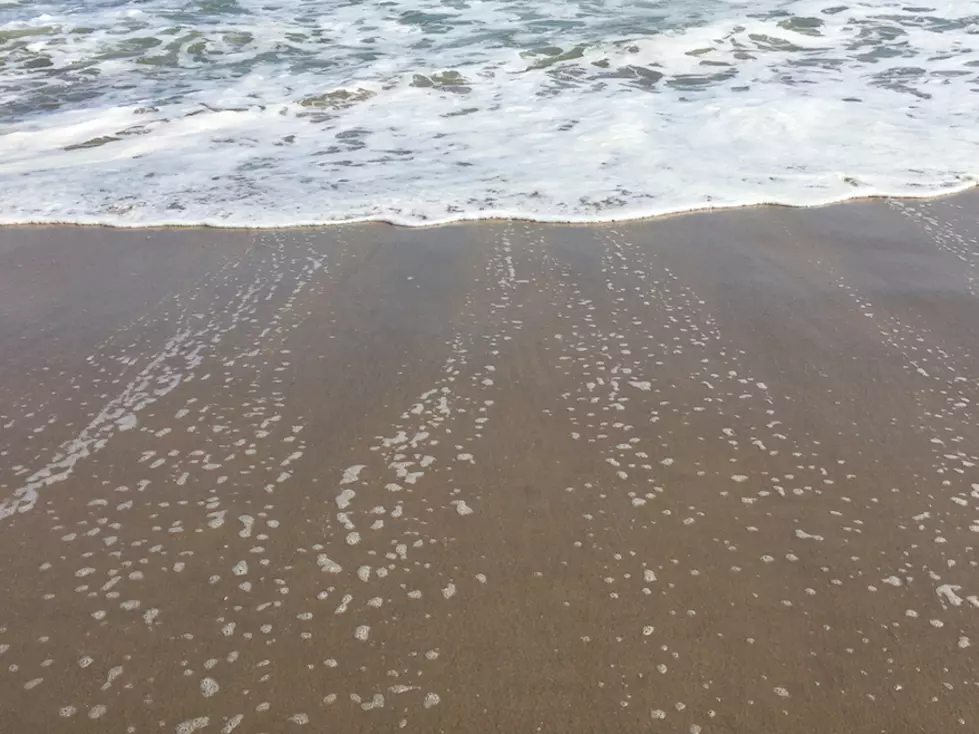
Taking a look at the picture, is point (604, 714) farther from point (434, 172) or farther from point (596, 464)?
point (434, 172)

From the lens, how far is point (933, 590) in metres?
2.09

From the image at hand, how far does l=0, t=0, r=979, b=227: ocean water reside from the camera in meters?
4.95

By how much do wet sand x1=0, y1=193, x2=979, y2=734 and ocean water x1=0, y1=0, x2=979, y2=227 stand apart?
100cm

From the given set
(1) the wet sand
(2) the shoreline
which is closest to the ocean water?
(2) the shoreline

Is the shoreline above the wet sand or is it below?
below

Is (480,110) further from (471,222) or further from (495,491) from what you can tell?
(495,491)

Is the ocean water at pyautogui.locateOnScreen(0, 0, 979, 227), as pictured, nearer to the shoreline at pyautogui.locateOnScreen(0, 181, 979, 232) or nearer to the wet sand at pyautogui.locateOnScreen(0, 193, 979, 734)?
the shoreline at pyautogui.locateOnScreen(0, 181, 979, 232)

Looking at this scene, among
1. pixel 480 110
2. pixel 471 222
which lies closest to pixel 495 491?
pixel 471 222

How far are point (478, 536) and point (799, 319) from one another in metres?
1.95

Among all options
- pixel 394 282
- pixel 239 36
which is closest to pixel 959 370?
pixel 394 282

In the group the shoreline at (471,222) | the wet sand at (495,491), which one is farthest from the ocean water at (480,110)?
the wet sand at (495,491)

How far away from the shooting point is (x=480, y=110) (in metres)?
6.81

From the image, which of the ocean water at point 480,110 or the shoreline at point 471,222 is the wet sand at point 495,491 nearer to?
the shoreline at point 471,222

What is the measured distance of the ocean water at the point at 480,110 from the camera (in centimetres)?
495
